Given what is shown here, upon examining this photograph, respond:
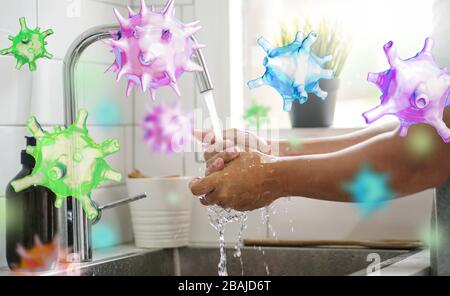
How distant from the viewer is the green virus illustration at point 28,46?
Answer: 3.77ft

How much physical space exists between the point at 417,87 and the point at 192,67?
28cm

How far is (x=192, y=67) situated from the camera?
3.29 feet

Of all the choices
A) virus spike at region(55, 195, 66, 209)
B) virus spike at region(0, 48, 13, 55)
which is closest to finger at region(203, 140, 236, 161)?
virus spike at region(55, 195, 66, 209)

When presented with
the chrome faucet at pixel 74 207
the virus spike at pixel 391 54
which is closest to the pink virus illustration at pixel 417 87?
the virus spike at pixel 391 54

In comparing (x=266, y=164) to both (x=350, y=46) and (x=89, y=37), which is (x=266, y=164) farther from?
(x=350, y=46)

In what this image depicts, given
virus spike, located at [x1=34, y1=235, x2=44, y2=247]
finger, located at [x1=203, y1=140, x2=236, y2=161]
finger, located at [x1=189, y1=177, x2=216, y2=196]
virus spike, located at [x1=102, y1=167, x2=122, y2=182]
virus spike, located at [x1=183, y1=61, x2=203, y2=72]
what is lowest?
virus spike, located at [x1=34, y1=235, x2=44, y2=247]

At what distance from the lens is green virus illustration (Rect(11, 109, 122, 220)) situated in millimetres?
1111

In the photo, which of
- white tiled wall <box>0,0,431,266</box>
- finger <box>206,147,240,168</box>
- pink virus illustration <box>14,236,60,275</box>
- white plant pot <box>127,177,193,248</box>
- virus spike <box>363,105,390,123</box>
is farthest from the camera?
white plant pot <box>127,177,193,248</box>

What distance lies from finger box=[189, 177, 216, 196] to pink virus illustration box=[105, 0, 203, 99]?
0.12 metres

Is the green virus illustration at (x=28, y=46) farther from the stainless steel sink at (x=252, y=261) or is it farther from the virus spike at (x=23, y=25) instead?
the stainless steel sink at (x=252, y=261)

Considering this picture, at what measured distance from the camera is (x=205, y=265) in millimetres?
1411

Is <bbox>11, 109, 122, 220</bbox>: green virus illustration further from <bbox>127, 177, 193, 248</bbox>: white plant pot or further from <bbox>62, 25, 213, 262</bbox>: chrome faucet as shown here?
<bbox>127, 177, 193, 248</bbox>: white plant pot
